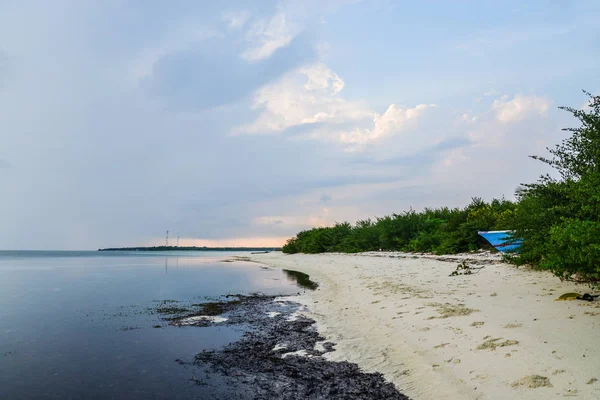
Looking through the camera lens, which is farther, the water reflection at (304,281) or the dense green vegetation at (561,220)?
the water reflection at (304,281)

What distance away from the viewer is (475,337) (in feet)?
21.7

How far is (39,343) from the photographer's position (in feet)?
29.7

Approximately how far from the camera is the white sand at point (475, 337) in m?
4.95

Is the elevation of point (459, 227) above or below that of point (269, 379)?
above

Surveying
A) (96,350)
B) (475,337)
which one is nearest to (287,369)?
(475,337)

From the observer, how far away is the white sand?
495cm

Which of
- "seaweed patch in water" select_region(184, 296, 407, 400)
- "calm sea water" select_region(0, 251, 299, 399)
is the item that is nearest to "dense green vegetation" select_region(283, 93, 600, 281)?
"seaweed patch in water" select_region(184, 296, 407, 400)

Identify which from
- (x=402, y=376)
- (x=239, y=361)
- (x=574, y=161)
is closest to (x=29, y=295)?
(x=239, y=361)

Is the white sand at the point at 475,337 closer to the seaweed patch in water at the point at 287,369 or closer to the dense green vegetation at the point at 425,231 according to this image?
the seaweed patch in water at the point at 287,369

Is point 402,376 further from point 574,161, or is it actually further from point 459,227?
point 459,227

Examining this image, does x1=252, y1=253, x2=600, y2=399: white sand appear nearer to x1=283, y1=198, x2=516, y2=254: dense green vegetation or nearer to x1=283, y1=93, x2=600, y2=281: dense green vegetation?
x1=283, y1=93, x2=600, y2=281: dense green vegetation

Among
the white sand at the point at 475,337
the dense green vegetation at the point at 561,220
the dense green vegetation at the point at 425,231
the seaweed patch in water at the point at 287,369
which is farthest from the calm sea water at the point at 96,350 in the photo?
the dense green vegetation at the point at 425,231

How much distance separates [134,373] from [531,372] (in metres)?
6.38

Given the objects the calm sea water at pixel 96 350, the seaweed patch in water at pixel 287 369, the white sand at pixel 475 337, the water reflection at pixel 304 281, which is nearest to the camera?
the white sand at pixel 475 337
